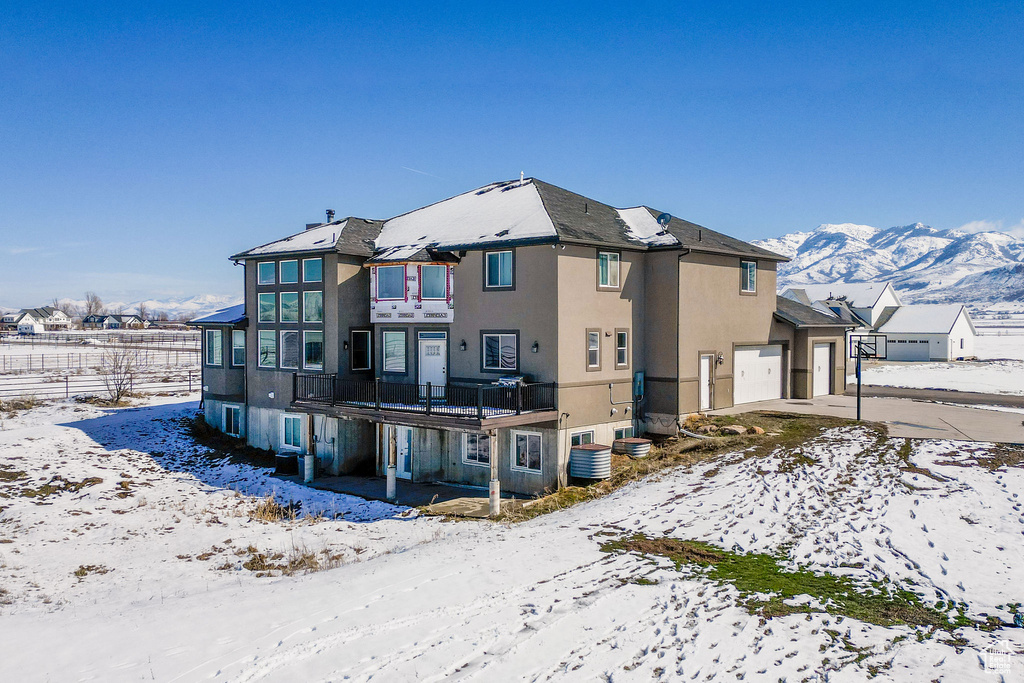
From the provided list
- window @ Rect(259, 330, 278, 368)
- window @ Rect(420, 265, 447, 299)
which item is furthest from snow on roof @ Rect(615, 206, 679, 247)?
window @ Rect(259, 330, 278, 368)

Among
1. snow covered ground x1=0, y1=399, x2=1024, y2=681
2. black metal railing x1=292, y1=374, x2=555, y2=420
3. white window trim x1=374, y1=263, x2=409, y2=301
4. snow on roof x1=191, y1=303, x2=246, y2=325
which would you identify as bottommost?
snow covered ground x1=0, y1=399, x2=1024, y2=681

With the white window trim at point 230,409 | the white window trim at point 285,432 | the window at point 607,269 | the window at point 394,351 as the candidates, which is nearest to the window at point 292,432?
the white window trim at point 285,432

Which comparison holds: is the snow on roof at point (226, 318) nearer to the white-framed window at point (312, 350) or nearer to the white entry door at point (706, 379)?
the white-framed window at point (312, 350)

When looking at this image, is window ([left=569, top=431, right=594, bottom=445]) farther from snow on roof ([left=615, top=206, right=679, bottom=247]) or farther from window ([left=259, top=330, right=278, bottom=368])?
window ([left=259, top=330, right=278, bottom=368])

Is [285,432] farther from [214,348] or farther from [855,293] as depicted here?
[855,293]

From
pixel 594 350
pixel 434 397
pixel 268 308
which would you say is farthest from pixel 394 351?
pixel 594 350
